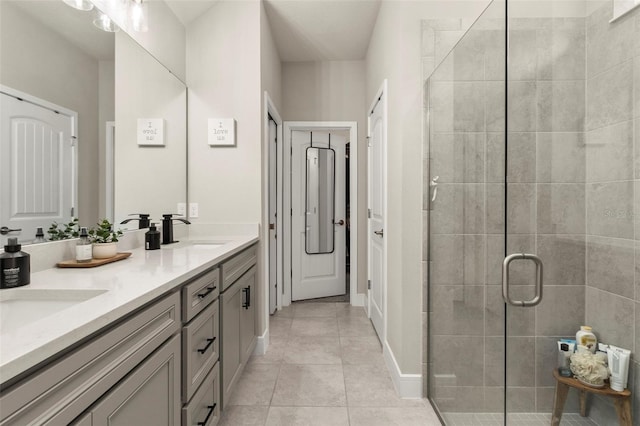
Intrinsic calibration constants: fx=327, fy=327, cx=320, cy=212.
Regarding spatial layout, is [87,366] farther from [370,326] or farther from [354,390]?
[370,326]

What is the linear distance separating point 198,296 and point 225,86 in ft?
6.00

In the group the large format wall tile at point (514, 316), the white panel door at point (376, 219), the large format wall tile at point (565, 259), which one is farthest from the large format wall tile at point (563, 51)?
the white panel door at point (376, 219)

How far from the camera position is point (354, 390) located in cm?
206

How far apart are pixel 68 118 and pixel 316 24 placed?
229 cm

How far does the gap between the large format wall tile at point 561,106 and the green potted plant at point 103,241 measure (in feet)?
6.21

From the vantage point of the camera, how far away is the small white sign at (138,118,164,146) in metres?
2.05

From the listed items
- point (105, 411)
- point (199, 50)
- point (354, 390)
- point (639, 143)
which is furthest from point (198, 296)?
point (199, 50)

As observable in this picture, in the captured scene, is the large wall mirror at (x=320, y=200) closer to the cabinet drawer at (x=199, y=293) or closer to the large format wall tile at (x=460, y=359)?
the large format wall tile at (x=460, y=359)

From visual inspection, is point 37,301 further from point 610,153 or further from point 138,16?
point 610,153

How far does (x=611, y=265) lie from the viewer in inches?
52.6

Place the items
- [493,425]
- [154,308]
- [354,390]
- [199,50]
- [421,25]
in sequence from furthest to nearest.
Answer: [199,50], [354,390], [421,25], [493,425], [154,308]

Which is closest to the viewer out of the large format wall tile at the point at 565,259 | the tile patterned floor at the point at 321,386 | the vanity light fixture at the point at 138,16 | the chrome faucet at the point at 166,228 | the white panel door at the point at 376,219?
the large format wall tile at the point at 565,259

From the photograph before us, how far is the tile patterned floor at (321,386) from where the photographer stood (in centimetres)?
179

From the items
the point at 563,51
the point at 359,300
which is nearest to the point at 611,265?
the point at 563,51
